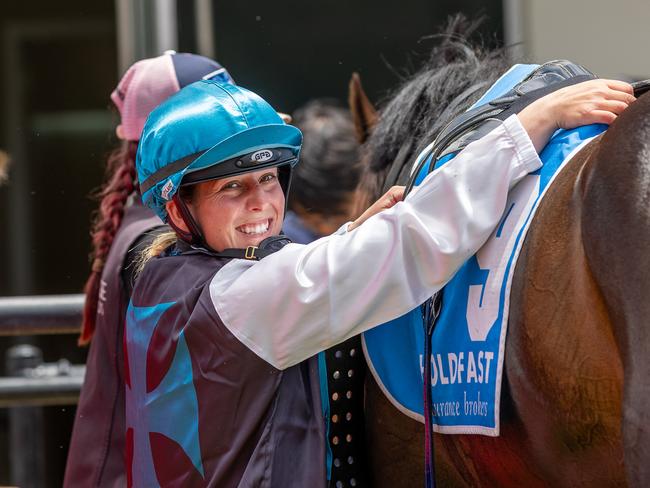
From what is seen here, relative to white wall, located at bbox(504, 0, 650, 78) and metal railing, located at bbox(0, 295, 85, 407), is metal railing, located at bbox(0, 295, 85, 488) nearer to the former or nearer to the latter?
metal railing, located at bbox(0, 295, 85, 407)

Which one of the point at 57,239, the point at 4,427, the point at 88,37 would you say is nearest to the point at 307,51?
the point at 88,37

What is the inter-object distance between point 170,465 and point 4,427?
3885mm

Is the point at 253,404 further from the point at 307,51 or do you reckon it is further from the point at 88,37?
A: the point at 88,37

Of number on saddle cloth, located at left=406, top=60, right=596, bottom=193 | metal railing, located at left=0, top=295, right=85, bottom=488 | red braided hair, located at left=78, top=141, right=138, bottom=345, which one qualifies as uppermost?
number on saddle cloth, located at left=406, top=60, right=596, bottom=193

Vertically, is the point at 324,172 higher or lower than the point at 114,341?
higher

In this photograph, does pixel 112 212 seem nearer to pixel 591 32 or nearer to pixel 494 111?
pixel 494 111

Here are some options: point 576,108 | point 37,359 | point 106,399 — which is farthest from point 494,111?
point 37,359

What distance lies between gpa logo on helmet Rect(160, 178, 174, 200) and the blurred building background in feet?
8.21

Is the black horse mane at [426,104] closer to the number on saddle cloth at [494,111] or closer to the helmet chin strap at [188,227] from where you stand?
the number on saddle cloth at [494,111]

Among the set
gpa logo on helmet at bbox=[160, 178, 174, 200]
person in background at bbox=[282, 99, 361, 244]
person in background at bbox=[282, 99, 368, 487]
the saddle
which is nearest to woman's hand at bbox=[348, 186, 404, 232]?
the saddle

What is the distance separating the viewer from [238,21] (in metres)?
4.87

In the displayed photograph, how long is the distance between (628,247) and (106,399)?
136 centimetres

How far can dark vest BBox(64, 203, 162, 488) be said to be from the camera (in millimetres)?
2328

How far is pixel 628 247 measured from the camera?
4.52 feet
